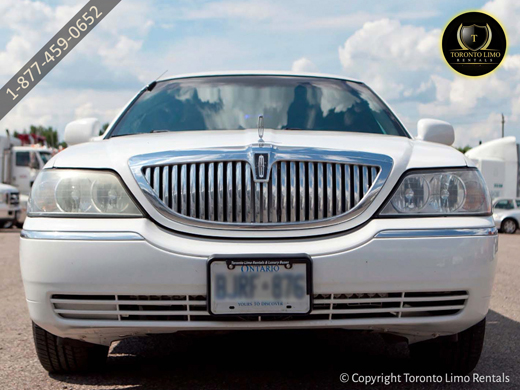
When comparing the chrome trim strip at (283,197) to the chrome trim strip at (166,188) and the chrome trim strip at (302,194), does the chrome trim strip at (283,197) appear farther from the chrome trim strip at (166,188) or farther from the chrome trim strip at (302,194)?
the chrome trim strip at (166,188)

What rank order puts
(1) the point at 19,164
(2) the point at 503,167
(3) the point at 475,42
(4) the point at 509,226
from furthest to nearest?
1. (2) the point at 503,167
2. (4) the point at 509,226
3. (1) the point at 19,164
4. (3) the point at 475,42

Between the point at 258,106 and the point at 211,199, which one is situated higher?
the point at 258,106

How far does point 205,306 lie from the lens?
8.16 feet

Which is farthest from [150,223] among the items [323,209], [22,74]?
[22,74]

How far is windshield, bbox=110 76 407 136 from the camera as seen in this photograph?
3.72 metres

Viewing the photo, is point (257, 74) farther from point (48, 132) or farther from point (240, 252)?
point (48, 132)

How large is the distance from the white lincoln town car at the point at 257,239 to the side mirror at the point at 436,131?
0.89 metres

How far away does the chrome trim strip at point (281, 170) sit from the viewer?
102 inches

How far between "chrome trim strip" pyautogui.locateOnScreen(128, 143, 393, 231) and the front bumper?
72 mm

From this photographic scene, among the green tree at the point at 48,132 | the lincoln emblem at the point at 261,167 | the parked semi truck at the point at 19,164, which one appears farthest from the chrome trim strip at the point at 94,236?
the green tree at the point at 48,132

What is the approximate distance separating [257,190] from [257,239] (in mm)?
201

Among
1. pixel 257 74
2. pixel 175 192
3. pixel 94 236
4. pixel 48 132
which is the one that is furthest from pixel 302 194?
pixel 48 132

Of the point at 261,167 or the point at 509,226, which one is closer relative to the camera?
the point at 261,167

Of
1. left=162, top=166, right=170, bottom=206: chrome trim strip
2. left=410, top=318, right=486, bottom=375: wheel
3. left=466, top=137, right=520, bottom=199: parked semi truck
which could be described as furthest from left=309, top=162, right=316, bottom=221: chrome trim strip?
left=466, top=137, right=520, bottom=199: parked semi truck
